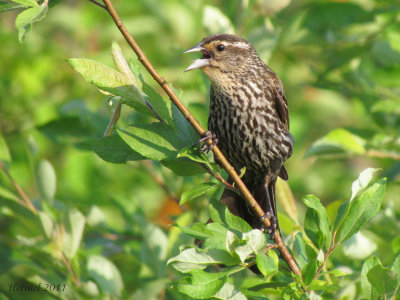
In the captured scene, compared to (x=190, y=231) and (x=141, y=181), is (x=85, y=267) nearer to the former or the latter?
(x=190, y=231)

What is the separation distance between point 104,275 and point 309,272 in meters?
1.08

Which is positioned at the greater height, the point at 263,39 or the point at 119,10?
the point at 119,10

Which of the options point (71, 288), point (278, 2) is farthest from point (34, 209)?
point (278, 2)

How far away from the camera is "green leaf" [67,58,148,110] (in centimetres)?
207

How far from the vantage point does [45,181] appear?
3.07m

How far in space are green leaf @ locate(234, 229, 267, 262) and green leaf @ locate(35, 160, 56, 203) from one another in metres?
1.32

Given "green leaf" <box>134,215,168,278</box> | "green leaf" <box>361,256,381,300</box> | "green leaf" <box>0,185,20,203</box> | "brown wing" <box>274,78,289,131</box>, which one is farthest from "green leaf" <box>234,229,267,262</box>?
"brown wing" <box>274,78,289,131</box>

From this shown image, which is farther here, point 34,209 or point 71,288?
point 34,209

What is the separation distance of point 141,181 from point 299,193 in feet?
4.16

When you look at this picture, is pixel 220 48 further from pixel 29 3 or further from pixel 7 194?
pixel 29 3

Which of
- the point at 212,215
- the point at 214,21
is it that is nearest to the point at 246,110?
the point at 214,21

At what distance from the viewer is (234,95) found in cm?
348

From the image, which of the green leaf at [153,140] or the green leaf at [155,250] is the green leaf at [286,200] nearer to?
the green leaf at [155,250]
